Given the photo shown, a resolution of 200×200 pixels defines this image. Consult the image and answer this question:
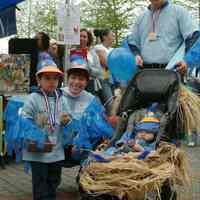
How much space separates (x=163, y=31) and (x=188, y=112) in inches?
35.3

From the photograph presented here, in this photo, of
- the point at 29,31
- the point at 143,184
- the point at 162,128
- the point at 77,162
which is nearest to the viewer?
the point at 143,184

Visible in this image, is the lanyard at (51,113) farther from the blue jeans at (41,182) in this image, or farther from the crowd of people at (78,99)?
the blue jeans at (41,182)

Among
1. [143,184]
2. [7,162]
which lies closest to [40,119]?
[143,184]

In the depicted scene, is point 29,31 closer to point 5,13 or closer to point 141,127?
point 5,13

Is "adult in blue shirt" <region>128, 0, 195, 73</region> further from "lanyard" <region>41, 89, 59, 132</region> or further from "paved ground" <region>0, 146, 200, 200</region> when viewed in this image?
"paved ground" <region>0, 146, 200, 200</region>

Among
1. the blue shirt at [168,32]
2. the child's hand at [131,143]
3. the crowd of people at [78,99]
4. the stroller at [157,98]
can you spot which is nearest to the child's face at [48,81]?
the crowd of people at [78,99]

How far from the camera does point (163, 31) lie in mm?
4824

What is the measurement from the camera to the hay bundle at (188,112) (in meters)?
4.29

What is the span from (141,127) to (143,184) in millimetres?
876

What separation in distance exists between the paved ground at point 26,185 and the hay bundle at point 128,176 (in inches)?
48.3

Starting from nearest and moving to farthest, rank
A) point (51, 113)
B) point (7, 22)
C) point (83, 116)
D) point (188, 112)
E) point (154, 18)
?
point (188, 112) → point (51, 113) → point (83, 116) → point (154, 18) → point (7, 22)

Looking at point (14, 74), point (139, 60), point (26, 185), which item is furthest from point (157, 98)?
point (14, 74)

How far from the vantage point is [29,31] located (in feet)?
71.6

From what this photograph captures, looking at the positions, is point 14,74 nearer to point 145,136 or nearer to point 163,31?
point 163,31
